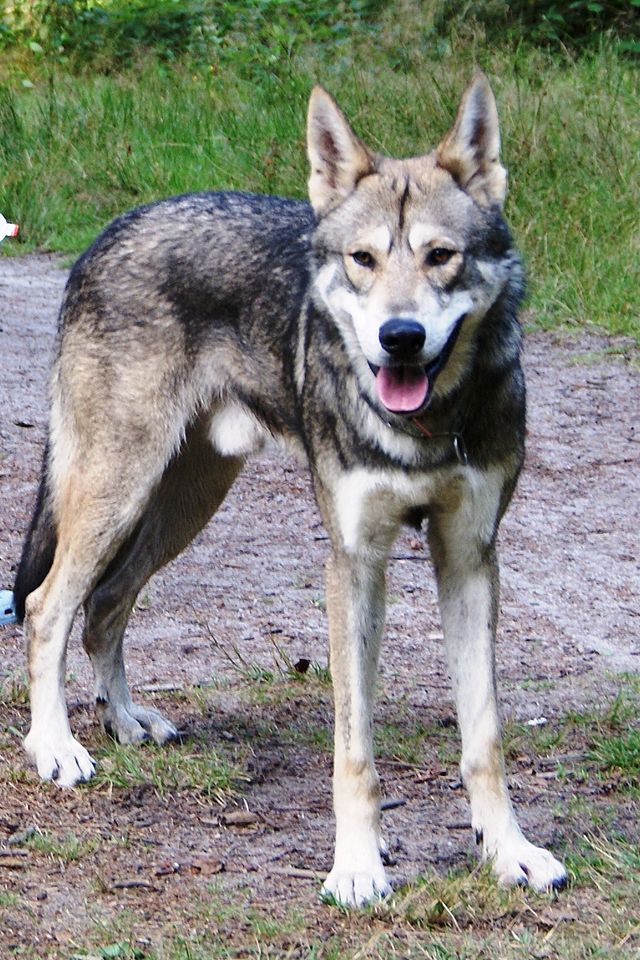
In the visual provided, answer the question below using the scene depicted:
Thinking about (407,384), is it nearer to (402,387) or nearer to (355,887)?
(402,387)

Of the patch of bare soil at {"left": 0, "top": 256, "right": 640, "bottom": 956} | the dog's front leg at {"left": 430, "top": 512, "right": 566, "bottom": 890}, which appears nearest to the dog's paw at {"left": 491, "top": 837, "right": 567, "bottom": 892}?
the dog's front leg at {"left": 430, "top": 512, "right": 566, "bottom": 890}

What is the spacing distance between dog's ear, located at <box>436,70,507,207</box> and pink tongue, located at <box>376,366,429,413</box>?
560 millimetres

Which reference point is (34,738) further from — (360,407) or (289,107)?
(289,107)

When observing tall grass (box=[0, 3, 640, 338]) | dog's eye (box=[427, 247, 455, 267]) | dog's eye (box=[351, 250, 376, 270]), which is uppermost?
dog's eye (box=[427, 247, 455, 267])

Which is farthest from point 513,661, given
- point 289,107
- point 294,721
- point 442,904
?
point 289,107

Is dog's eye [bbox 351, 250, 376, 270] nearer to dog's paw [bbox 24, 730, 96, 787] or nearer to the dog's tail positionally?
the dog's tail

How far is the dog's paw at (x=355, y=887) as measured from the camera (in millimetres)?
3596

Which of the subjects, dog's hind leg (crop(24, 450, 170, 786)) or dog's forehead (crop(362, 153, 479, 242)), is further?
dog's hind leg (crop(24, 450, 170, 786))

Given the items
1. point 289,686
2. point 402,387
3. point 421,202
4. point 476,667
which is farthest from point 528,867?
point 421,202

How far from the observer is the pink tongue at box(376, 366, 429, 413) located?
358 centimetres

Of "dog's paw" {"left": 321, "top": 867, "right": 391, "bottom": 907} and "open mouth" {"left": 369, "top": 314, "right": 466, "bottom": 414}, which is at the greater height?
"open mouth" {"left": 369, "top": 314, "right": 466, "bottom": 414}

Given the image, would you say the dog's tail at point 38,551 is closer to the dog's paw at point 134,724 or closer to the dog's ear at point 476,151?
the dog's paw at point 134,724

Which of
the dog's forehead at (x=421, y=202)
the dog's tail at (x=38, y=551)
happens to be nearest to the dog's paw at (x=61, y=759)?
the dog's tail at (x=38, y=551)

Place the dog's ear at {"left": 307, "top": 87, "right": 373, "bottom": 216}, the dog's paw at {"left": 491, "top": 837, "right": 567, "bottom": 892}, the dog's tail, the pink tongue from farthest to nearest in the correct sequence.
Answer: the dog's tail < the dog's ear at {"left": 307, "top": 87, "right": 373, "bottom": 216} < the dog's paw at {"left": 491, "top": 837, "right": 567, "bottom": 892} < the pink tongue
